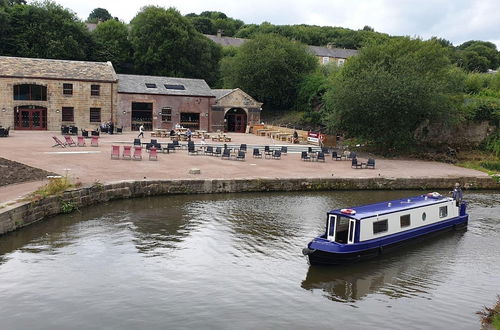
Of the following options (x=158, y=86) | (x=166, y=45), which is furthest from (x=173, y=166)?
(x=166, y=45)

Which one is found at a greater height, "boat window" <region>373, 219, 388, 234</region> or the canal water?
"boat window" <region>373, 219, 388, 234</region>

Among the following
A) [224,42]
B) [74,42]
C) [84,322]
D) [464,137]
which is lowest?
[84,322]

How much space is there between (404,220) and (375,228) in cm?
175

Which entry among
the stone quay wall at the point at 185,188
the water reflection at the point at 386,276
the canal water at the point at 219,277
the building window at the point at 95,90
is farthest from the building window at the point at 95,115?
the water reflection at the point at 386,276

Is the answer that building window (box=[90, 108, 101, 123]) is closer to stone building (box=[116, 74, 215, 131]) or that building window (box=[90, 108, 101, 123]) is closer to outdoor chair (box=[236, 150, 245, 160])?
stone building (box=[116, 74, 215, 131])

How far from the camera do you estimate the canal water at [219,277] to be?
10.8 metres

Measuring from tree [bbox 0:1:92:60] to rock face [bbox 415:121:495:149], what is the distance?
125 feet

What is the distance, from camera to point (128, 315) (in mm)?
10641

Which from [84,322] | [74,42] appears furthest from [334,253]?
[74,42]

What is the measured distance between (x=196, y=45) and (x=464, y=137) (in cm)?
3477

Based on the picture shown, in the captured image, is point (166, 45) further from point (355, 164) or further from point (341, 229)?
point (341, 229)

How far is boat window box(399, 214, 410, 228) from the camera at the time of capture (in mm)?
16500

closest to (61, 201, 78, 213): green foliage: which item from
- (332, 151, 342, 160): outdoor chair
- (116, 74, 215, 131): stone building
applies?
(332, 151, 342, 160): outdoor chair

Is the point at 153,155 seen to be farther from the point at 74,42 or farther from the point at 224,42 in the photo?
the point at 224,42
